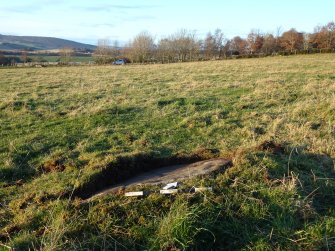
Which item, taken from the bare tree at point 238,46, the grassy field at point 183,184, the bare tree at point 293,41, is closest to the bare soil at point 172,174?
the grassy field at point 183,184

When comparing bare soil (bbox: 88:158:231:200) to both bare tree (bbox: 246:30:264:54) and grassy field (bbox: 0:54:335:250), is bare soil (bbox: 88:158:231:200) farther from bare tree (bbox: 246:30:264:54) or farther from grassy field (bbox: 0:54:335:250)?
bare tree (bbox: 246:30:264:54)

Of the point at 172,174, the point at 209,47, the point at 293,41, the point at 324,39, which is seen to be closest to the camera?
the point at 172,174

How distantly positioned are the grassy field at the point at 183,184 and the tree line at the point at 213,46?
63.4 m

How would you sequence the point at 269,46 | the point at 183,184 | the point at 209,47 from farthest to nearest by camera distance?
1. the point at 209,47
2. the point at 269,46
3. the point at 183,184

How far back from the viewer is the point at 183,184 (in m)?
5.66

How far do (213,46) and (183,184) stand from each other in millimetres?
84313

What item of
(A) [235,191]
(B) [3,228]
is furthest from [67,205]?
(A) [235,191]

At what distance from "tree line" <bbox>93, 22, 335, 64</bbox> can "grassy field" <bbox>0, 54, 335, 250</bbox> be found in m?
63.4

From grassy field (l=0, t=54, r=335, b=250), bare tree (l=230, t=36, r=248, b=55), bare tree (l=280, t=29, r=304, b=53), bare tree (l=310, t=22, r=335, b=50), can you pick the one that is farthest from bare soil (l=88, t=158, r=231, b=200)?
bare tree (l=230, t=36, r=248, b=55)

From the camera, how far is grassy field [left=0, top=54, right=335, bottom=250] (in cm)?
478

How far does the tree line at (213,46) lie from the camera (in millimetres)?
76188

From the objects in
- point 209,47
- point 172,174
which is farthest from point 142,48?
point 172,174

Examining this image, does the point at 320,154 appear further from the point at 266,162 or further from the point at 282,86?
the point at 282,86

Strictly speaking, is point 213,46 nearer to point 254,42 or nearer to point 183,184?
point 254,42
